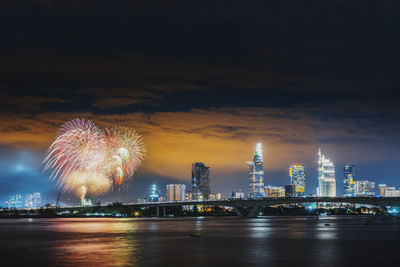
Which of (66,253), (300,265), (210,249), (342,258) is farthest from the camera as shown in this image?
(210,249)

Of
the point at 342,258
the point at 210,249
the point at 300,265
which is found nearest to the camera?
the point at 300,265

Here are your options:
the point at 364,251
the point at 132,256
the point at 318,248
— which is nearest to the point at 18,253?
the point at 132,256

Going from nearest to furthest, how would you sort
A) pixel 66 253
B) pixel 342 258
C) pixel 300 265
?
pixel 300 265 < pixel 342 258 < pixel 66 253

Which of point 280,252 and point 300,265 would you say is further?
point 280,252

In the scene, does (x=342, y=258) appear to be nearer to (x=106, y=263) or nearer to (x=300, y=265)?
(x=300, y=265)

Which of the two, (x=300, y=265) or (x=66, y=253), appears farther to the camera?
(x=66, y=253)

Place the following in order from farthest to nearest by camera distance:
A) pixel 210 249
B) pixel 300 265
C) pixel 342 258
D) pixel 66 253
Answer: pixel 210 249 → pixel 66 253 → pixel 342 258 → pixel 300 265

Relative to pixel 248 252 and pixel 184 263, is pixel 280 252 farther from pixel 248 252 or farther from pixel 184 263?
pixel 184 263

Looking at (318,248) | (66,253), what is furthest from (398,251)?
(66,253)
